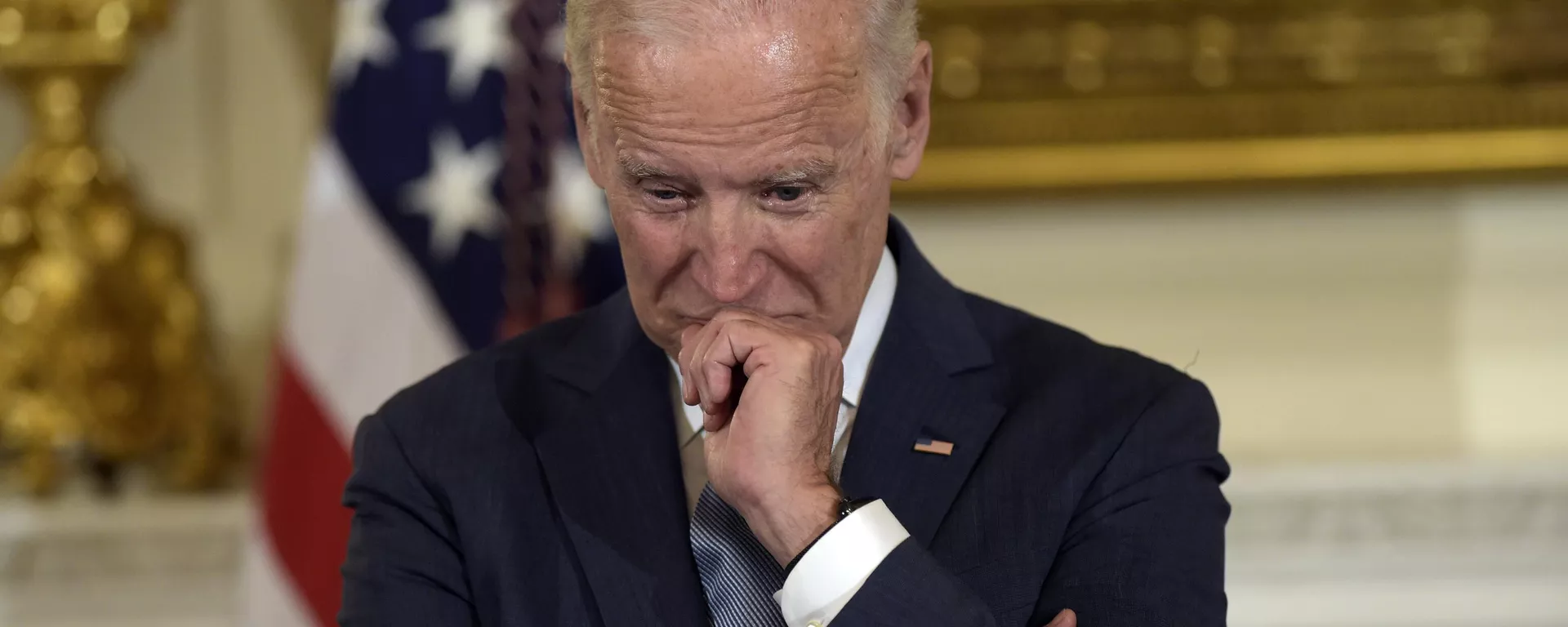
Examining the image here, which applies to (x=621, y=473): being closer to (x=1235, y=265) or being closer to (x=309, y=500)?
(x=309, y=500)

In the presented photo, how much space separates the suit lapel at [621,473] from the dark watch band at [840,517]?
0.57 ft

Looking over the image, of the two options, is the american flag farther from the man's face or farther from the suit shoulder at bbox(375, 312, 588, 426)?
the man's face

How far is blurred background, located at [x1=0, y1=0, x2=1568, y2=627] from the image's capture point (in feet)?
10.1

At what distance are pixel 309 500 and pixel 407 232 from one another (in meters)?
0.53

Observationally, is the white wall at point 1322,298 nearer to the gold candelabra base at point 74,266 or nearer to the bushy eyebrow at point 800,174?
the gold candelabra base at point 74,266

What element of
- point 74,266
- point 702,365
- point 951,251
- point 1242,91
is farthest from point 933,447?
point 74,266

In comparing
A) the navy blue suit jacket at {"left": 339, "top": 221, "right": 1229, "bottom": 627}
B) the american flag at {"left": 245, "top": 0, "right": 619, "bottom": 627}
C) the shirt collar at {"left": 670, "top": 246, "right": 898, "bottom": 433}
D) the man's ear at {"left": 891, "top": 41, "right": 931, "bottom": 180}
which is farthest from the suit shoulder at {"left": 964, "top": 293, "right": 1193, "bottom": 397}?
the american flag at {"left": 245, "top": 0, "right": 619, "bottom": 627}

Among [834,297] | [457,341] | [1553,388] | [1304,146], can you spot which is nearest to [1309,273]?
[1304,146]

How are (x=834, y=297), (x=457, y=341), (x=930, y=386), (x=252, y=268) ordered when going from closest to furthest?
(x=834, y=297) < (x=930, y=386) < (x=457, y=341) < (x=252, y=268)

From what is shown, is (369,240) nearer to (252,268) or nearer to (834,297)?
(252,268)

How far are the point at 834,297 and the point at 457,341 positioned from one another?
60.3 inches

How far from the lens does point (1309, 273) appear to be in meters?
3.49

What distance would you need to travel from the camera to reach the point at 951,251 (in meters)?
3.54

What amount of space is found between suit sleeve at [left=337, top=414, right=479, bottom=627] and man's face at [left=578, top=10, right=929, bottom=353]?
314mm
